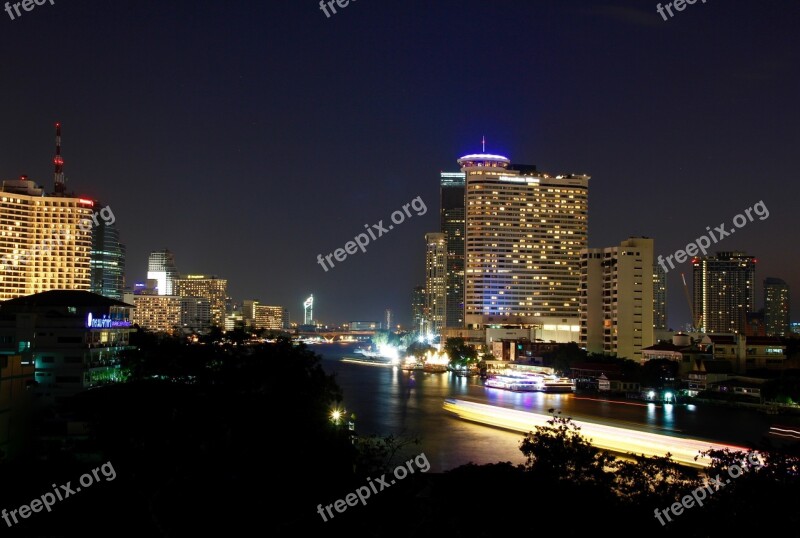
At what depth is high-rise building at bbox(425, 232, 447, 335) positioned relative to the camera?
6359 centimetres

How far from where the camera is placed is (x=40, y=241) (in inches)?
1244

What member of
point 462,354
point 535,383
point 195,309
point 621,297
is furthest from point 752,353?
point 195,309

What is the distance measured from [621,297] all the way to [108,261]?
36327 millimetres

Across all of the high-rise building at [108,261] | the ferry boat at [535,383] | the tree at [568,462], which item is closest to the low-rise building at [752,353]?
the ferry boat at [535,383]

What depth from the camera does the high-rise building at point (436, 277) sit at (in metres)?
63.6

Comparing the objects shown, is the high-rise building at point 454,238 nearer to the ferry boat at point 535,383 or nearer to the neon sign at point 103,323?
the ferry boat at point 535,383

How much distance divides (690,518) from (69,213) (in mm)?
32072

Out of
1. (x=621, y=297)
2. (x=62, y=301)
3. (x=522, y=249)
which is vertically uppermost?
(x=522, y=249)

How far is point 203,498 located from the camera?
5.14 m

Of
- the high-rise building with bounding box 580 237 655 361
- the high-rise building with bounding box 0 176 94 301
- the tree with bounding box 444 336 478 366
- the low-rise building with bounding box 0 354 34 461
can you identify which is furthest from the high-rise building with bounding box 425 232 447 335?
the low-rise building with bounding box 0 354 34 461

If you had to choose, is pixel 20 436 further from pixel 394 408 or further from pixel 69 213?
pixel 69 213

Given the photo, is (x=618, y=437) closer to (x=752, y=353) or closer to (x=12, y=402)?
(x=12, y=402)

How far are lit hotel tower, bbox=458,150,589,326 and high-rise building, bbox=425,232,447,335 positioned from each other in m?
23.3

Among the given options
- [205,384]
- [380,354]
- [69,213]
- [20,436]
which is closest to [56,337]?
[20,436]
